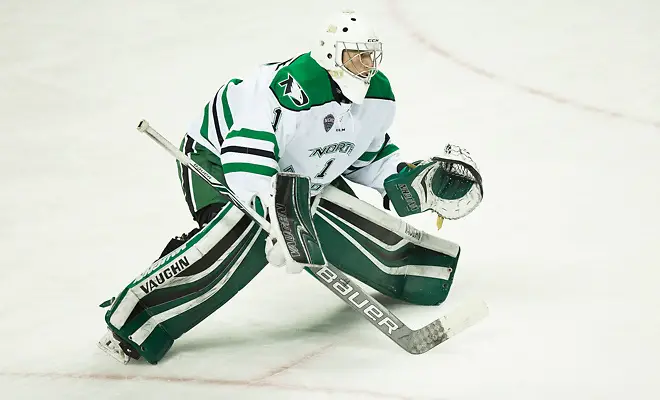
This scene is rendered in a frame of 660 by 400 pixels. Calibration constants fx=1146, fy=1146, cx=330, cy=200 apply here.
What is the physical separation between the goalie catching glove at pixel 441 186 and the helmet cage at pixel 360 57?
35 centimetres

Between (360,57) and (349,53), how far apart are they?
3 centimetres

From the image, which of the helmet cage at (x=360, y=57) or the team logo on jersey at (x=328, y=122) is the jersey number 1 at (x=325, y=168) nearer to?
the team logo on jersey at (x=328, y=122)

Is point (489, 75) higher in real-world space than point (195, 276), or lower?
higher

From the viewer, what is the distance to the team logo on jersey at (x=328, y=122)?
3246 millimetres

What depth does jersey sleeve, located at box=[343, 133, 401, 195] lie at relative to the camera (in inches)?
142

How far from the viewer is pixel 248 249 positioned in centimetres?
329

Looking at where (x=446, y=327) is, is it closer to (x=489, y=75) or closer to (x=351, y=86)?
(x=351, y=86)

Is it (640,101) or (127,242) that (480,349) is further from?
(640,101)

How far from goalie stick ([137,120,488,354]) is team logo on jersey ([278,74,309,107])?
1.02 feet

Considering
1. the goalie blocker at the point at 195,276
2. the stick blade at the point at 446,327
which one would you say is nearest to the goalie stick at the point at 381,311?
the stick blade at the point at 446,327

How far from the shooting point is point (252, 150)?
10.1 feet

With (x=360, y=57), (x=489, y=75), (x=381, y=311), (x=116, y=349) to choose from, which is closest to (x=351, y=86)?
(x=360, y=57)

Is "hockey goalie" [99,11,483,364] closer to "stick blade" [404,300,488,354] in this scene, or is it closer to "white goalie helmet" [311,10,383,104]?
"white goalie helmet" [311,10,383,104]

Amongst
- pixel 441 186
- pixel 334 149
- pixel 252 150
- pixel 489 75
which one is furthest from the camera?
pixel 489 75
